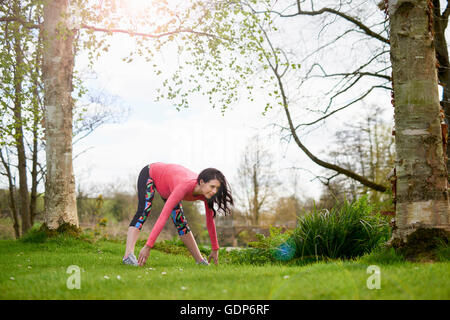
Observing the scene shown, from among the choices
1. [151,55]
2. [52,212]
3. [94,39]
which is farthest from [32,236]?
[151,55]

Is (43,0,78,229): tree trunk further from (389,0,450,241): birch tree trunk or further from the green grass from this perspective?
(389,0,450,241): birch tree trunk

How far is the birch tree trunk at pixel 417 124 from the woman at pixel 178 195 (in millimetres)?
2216

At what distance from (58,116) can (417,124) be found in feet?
25.4

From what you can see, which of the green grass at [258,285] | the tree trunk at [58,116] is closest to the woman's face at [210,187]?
the green grass at [258,285]

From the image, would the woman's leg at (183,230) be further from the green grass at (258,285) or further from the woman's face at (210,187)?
the green grass at (258,285)

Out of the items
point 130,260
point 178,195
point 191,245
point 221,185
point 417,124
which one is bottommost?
point 130,260

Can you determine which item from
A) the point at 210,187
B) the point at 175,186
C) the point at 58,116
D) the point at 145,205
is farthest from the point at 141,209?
the point at 58,116

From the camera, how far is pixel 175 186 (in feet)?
16.8

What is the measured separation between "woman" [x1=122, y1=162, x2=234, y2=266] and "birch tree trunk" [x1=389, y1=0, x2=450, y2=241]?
7.27ft

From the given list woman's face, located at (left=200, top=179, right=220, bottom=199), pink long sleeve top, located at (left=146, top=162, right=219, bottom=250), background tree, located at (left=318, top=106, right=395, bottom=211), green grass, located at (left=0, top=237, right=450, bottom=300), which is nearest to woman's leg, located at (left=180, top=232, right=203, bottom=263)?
pink long sleeve top, located at (left=146, top=162, right=219, bottom=250)

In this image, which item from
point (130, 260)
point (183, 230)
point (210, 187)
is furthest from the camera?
point (183, 230)

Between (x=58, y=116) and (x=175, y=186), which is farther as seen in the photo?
(x=58, y=116)

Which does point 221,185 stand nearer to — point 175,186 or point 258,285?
point 175,186

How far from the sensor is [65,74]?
918 cm
